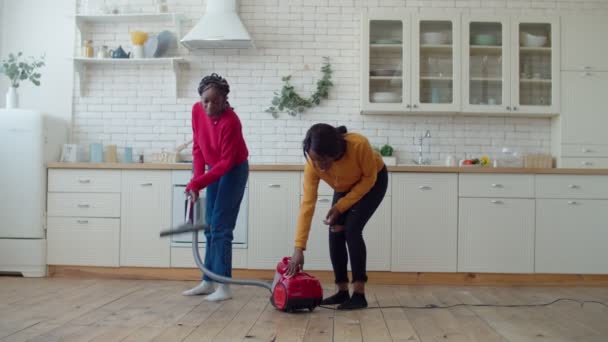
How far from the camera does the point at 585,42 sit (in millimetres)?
4914

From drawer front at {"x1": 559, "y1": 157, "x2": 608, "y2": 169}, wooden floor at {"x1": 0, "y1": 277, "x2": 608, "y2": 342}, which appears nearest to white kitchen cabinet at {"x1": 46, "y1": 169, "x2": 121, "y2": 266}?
wooden floor at {"x1": 0, "y1": 277, "x2": 608, "y2": 342}

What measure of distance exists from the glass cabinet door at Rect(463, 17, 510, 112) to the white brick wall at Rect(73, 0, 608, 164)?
25cm

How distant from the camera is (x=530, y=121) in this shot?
16.8 feet

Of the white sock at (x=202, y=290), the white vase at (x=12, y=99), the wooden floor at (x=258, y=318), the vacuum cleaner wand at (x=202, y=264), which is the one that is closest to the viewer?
the wooden floor at (x=258, y=318)

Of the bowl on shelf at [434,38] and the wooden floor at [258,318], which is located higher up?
the bowl on shelf at [434,38]

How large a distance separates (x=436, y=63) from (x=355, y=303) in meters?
2.28

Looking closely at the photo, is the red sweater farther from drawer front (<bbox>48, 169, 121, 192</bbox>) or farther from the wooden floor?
drawer front (<bbox>48, 169, 121, 192</bbox>)

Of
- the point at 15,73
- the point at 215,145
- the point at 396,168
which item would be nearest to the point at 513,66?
the point at 396,168

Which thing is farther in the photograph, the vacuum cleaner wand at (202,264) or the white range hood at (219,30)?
the white range hood at (219,30)

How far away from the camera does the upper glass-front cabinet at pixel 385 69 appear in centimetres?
491

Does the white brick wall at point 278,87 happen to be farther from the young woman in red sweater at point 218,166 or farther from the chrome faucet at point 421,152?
the young woman in red sweater at point 218,166

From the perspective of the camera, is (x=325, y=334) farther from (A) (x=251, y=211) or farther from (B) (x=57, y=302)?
(A) (x=251, y=211)

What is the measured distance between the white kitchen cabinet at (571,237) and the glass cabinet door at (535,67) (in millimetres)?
786

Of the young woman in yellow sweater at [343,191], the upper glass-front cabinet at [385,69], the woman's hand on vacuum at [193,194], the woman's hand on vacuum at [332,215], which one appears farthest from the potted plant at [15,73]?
the woman's hand on vacuum at [332,215]
